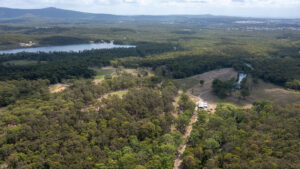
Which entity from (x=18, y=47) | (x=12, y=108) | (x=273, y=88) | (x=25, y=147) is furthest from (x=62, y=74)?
(x=18, y=47)

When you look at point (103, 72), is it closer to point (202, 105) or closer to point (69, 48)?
point (202, 105)

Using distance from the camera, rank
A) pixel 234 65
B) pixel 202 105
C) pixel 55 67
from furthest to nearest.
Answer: pixel 234 65
pixel 55 67
pixel 202 105

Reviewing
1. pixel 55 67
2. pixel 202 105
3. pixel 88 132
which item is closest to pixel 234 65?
pixel 202 105

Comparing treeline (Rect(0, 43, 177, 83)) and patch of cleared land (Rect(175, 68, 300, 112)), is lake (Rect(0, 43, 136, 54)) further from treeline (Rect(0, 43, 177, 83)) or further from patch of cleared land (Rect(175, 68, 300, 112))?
patch of cleared land (Rect(175, 68, 300, 112))

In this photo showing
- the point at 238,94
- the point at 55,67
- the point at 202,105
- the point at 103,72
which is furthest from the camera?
the point at 103,72

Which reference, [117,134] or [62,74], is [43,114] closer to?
[117,134]

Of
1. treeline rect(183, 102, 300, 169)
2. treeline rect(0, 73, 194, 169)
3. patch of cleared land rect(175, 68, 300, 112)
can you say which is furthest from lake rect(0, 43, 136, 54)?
treeline rect(183, 102, 300, 169)
